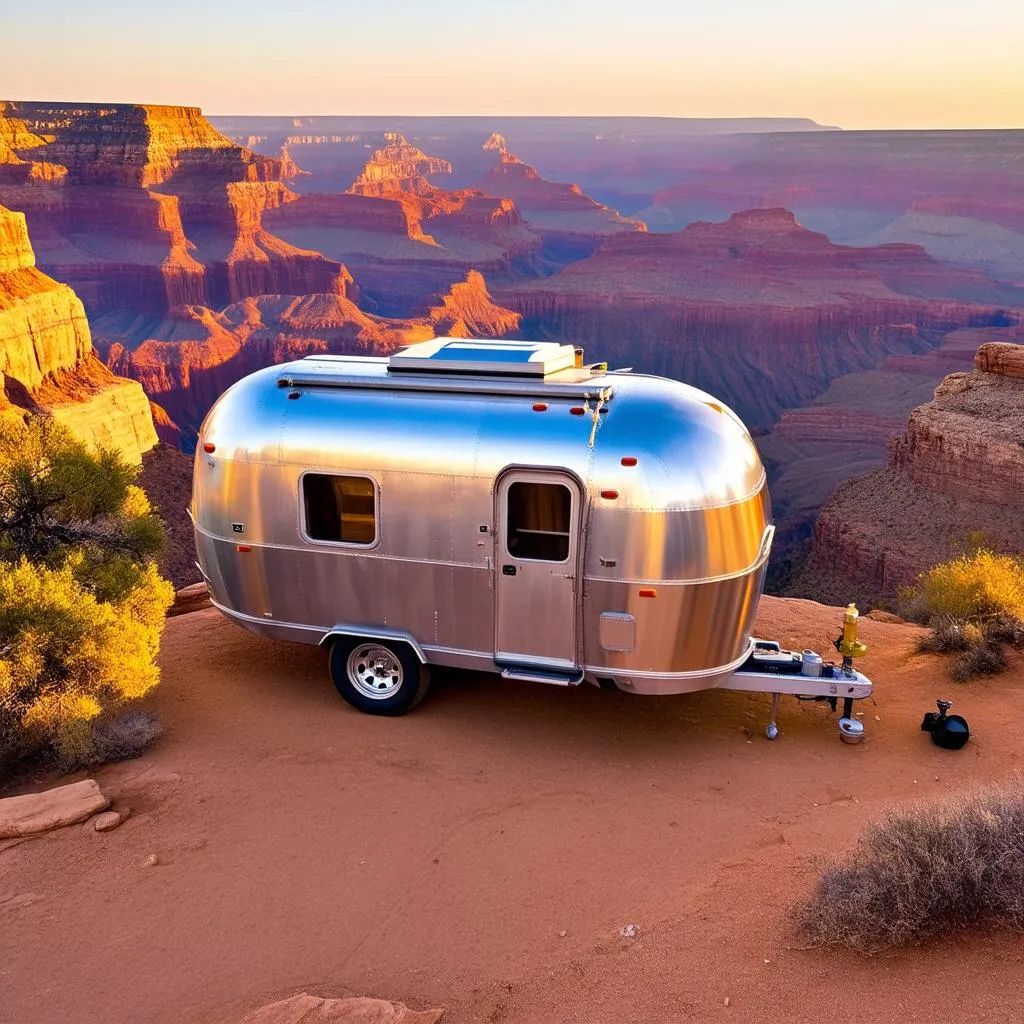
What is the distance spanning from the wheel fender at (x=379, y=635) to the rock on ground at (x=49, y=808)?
2.36 metres

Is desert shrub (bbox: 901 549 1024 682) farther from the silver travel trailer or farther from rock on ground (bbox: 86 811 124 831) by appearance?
rock on ground (bbox: 86 811 124 831)

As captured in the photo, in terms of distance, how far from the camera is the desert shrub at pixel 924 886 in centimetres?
493

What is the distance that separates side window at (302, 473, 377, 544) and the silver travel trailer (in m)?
0.02

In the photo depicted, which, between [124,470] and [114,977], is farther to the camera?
[124,470]

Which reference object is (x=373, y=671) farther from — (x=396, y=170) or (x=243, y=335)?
(x=396, y=170)

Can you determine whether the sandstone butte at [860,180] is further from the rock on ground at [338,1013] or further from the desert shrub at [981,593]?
the rock on ground at [338,1013]

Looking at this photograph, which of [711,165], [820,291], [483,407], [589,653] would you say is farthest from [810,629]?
[711,165]

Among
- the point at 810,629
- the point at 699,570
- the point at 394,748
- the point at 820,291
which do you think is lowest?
the point at 820,291

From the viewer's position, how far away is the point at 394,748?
807 cm

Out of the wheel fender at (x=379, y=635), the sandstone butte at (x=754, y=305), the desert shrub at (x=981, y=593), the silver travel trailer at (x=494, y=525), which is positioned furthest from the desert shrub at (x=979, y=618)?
the sandstone butte at (x=754, y=305)

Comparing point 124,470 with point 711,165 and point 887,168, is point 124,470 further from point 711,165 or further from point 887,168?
point 711,165

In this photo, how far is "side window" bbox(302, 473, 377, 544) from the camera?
833 centimetres

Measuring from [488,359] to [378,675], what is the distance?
10.5 ft

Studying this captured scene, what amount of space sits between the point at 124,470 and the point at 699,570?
26.9ft
